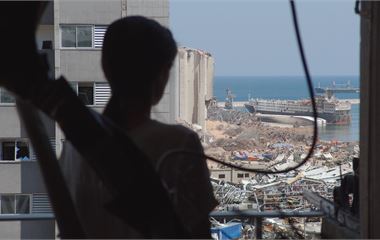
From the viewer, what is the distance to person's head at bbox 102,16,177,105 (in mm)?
1095

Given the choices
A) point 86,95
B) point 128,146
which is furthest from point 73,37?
point 128,146

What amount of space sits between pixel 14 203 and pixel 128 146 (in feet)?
54.2

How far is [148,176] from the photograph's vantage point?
3.26 ft

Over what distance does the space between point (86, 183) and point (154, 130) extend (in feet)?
0.47

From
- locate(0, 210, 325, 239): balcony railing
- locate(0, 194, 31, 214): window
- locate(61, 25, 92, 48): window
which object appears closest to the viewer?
Result: locate(0, 210, 325, 239): balcony railing

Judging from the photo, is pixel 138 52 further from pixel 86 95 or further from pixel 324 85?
pixel 324 85

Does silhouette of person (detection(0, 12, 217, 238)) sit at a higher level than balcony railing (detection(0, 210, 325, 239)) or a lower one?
higher

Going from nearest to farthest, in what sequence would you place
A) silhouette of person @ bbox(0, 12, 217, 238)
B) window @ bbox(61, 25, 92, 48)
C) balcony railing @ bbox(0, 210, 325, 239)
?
silhouette of person @ bbox(0, 12, 217, 238)
balcony railing @ bbox(0, 210, 325, 239)
window @ bbox(61, 25, 92, 48)

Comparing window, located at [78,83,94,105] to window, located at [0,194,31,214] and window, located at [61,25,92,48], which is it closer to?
window, located at [61,25,92,48]

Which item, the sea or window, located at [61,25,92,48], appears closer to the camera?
the sea

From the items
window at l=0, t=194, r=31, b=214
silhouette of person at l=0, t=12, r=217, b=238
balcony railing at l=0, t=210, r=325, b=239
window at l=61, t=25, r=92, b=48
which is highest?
window at l=61, t=25, r=92, b=48

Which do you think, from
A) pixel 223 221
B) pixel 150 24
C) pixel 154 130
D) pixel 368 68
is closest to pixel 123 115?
→ pixel 154 130

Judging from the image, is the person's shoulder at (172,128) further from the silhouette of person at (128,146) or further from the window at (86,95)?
the window at (86,95)

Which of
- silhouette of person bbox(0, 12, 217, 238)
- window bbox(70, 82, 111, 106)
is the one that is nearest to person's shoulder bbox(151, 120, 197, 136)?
silhouette of person bbox(0, 12, 217, 238)
